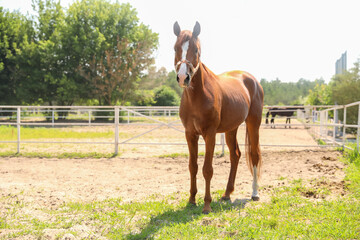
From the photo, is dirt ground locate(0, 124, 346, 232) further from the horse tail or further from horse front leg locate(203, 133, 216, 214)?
horse front leg locate(203, 133, 216, 214)

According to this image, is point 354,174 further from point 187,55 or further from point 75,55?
point 75,55

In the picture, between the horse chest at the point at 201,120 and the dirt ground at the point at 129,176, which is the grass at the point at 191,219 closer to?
the dirt ground at the point at 129,176

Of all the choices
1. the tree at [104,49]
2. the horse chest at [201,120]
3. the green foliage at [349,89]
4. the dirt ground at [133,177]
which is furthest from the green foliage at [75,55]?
the horse chest at [201,120]

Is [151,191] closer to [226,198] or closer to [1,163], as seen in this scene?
[226,198]

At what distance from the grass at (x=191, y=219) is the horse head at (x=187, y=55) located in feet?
4.44

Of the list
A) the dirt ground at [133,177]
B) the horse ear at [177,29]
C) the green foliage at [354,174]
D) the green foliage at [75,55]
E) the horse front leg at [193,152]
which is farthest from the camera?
the green foliage at [75,55]

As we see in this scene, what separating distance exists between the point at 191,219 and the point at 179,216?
0.16m

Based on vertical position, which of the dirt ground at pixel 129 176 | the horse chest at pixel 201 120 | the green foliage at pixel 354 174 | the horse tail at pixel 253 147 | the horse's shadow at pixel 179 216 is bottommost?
the dirt ground at pixel 129 176

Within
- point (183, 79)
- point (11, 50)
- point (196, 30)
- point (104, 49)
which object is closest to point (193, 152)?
point (183, 79)

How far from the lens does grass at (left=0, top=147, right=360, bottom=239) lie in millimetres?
2324

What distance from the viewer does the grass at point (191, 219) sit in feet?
7.63

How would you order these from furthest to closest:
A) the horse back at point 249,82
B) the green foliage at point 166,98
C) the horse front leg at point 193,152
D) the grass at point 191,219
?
1. the green foliage at point 166,98
2. the horse back at point 249,82
3. the horse front leg at point 193,152
4. the grass at point 191,219

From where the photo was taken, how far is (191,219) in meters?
2.71

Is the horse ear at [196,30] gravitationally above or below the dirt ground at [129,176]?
above
